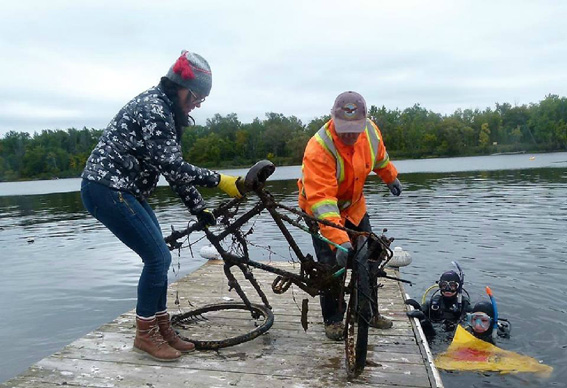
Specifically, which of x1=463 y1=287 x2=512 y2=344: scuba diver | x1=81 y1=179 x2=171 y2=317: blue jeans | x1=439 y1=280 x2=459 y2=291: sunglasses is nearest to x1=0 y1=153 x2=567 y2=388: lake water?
x1=463 y1=287 x2=512 y2=344: scuba diver

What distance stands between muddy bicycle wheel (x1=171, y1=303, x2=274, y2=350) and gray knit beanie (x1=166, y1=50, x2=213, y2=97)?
208cm

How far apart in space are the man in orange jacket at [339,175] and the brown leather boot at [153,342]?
1.37 m

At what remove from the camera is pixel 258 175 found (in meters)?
3.75

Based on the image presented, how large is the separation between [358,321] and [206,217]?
4.94 ft

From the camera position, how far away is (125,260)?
1352cm

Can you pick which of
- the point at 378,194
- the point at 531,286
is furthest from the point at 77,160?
the point at 531,286

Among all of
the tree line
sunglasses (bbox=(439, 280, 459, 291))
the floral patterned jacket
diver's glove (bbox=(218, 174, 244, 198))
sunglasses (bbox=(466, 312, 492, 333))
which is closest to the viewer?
the floral patterned jacket

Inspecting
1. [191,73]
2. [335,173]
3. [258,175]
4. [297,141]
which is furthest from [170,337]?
[297,141]

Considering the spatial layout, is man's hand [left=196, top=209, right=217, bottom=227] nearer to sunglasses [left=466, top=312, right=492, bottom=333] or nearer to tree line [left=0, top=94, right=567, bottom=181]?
sunglasses [left=466, top=312, right=492, bottom=333]

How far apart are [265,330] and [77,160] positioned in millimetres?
99749

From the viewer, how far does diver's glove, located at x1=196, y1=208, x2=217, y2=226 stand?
4.16m

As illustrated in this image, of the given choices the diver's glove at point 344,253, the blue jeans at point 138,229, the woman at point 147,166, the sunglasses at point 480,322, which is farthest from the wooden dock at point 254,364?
the sunglasses at point 480,322

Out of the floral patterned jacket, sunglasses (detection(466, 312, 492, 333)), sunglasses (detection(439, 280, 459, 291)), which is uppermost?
the floral patterned jacket

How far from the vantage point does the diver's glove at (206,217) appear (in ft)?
13.7
